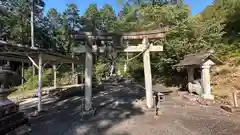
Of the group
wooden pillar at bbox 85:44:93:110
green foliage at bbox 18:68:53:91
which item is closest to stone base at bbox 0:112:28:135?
wooden pillar at bbox 85:44:93:110

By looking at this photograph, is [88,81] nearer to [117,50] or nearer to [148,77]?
[117,50]

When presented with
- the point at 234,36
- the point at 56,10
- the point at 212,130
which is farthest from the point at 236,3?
the point at 56,10

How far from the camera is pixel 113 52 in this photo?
7.36 meters

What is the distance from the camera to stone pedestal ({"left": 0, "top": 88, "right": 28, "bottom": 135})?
15.7 ft

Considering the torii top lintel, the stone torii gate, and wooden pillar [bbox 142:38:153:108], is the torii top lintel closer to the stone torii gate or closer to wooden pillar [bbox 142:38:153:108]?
the stone torii gate

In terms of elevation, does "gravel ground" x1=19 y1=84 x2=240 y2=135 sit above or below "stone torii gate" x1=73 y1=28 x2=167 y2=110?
below

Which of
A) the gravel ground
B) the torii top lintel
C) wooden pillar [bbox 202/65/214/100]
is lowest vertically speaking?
the gravel ground

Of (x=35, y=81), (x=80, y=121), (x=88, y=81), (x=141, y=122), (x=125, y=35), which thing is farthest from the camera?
(x=35, y=81)

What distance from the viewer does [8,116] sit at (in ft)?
16.4

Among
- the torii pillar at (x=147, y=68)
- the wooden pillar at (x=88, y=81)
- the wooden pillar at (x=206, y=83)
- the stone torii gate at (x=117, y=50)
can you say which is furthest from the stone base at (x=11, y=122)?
the wooden pillar at (x=206, y=83)

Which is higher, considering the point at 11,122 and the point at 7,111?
the point at 7,111

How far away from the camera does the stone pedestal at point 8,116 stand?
15.7 feet

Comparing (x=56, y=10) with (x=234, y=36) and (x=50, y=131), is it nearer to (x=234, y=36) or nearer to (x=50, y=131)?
(x=234, y=36)

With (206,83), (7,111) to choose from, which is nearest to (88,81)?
(7,111)
